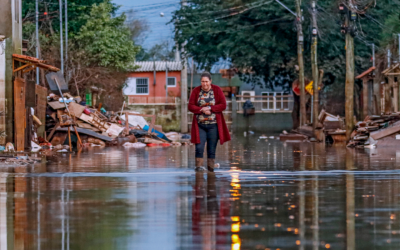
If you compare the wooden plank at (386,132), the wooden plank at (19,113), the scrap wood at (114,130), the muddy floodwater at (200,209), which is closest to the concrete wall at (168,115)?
the scrap wood at (114,130)

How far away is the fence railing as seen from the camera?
62.1 meters

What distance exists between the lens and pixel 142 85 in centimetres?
7338

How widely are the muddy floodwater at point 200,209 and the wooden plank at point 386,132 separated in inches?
485

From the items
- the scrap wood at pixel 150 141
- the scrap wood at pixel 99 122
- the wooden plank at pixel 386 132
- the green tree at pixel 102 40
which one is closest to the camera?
the wooden plank at pixel 386 132

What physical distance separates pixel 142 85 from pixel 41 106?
4310cm

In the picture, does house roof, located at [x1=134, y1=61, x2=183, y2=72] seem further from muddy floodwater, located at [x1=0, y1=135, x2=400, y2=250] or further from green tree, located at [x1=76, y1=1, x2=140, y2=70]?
muddy floodwater, located at [x1=0, y1=135, x2=400, y2=250]

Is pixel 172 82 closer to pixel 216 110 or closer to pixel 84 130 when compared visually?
pixel 84 130

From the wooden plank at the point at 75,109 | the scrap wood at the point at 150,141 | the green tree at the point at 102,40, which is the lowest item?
the scrap wood at the point at 150,141

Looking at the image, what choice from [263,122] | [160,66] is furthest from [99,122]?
[160,66]

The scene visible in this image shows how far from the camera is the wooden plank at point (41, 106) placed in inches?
1167

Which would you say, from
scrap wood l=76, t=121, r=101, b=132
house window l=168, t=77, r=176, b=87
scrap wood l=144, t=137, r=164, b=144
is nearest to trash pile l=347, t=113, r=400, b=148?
scrap wood l=144, t=137, r=164, b=144

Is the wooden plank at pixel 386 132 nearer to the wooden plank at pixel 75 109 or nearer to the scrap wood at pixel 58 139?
the scrap wood at pixel 58 139

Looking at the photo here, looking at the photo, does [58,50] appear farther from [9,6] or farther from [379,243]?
[379,243]

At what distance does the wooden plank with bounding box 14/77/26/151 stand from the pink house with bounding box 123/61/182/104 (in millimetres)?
46949
